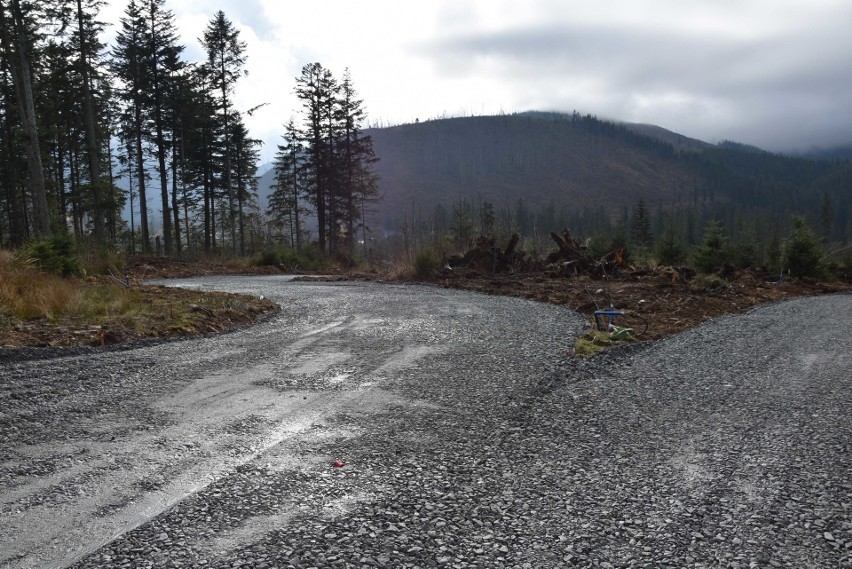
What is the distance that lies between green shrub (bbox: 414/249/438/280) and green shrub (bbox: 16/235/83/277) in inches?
420

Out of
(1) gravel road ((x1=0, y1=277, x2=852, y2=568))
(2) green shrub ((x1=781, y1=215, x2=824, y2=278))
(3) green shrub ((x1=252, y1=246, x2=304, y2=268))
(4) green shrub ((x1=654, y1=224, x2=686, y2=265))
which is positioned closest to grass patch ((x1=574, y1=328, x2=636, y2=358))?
(1) gravel road ((x1=0, y1=277, x2=852, y2=568))

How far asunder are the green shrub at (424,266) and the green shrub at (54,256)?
1067cm

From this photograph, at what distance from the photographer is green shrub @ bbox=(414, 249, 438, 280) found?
65.5 feet

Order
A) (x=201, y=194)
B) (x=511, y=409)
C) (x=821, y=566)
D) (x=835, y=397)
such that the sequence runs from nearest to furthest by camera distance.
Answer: (x=821, y=566) < (x=511, y=409) < (x=835, y=397) < (x=201, y=194)

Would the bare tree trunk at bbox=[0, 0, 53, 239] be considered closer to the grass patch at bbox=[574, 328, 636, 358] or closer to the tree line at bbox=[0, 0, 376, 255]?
the tree line at bbox=[0, 0, 376, 255]

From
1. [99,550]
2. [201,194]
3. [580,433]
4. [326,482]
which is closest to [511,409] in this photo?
[580,433]

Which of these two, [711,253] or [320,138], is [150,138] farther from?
[711,253]

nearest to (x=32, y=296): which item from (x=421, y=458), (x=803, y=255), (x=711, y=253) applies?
(x=421, y=458)

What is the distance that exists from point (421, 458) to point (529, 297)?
451 inches

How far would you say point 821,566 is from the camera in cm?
256

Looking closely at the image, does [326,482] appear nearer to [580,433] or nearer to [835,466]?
[580,433]

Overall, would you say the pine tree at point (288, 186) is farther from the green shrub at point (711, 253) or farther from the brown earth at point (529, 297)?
the green shrub at point (711, 253)

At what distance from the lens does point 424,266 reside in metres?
20.0

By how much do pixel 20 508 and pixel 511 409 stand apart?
12.3 ft
